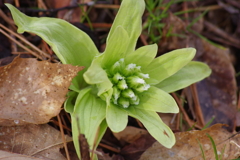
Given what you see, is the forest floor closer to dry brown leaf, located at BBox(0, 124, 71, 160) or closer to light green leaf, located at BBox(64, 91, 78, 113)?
dry brown leaf, located at BBox(0, 124, 71, 160)

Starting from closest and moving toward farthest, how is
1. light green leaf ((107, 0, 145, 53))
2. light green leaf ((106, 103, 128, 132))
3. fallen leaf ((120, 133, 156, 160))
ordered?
light green leaf ((106, 103, 128, 132))
light green leaf ((107, 0, 145, 53))
fallen leaf ((120, 133, 156, 160))

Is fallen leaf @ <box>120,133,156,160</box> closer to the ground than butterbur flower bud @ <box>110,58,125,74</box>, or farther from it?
closer to the ground

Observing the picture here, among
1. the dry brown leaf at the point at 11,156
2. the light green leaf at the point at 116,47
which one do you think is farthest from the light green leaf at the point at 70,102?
the dry brown leaf at the point at 11,156

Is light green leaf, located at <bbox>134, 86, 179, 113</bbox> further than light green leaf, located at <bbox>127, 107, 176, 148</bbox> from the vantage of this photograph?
Yes

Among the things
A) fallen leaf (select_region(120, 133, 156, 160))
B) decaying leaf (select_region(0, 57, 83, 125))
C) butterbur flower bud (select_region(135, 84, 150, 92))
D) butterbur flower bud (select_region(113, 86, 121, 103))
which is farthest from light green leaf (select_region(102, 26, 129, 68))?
fallen leaf (select_region(120, 133, 156, 160))

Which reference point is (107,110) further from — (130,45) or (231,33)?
(231,33)

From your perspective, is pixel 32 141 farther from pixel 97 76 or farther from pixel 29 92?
pixel 97 76

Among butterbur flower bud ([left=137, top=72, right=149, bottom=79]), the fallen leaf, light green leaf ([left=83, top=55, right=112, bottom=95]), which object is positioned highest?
light green leaf ([left=83, top=55, right=112, bottom=95])
